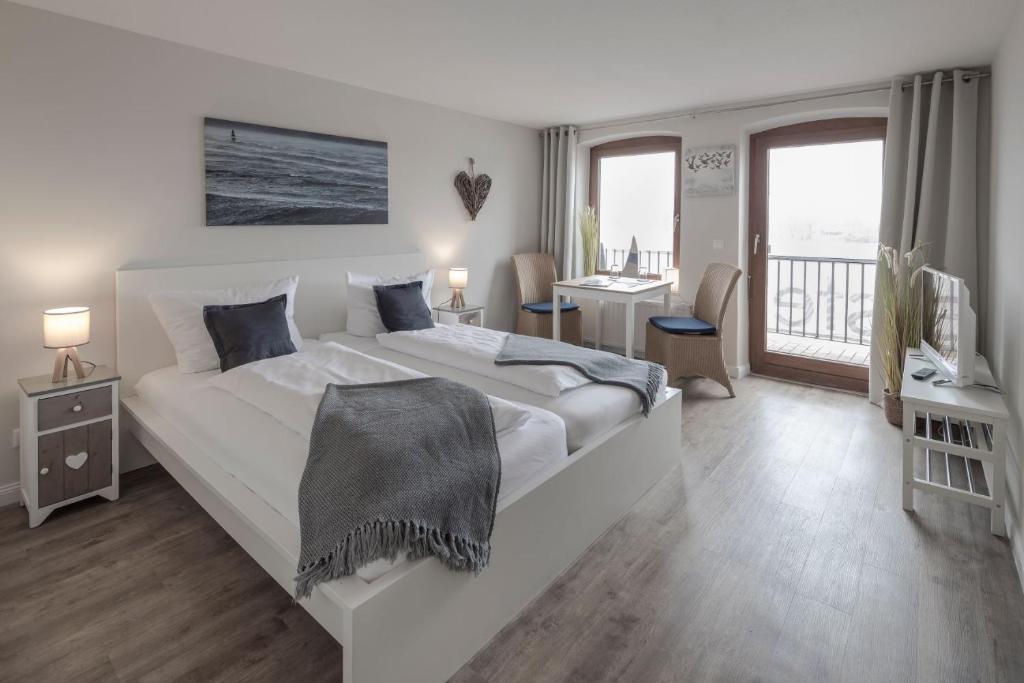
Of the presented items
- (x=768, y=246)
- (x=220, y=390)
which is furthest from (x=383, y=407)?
(x=768, y=246)

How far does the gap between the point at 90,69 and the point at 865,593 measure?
13.7 feet

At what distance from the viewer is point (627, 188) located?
230 inches

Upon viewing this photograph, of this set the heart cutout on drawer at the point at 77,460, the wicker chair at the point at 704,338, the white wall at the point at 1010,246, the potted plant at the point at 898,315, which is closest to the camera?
the white wall at the point at 1010,246

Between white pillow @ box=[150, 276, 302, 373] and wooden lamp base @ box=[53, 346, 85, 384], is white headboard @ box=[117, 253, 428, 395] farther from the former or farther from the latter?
wooden lamp base @ box=[53, 346, 85, 384]

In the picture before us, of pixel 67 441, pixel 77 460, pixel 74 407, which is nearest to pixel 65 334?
pixel 74 407

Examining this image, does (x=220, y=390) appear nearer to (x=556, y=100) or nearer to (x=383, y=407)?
(x=383, y=407)

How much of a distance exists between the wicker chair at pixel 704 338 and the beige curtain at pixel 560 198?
4.82 ft

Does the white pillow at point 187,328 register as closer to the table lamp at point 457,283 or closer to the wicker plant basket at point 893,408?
the table lamp at point 457,283

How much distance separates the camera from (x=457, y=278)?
4816mm

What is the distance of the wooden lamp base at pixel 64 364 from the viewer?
2.71 metres

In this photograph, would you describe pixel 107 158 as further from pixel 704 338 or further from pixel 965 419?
pixel 965 419

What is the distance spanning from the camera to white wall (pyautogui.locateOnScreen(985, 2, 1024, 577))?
2.43 metres

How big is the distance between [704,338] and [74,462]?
4014 millimetres

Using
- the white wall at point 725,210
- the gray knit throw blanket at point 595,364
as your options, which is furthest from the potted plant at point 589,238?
the gray knit throw blanket at point 595,364
